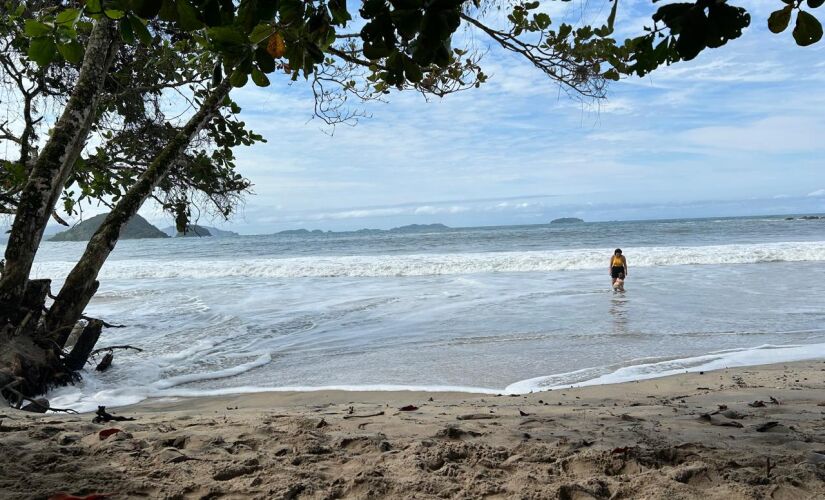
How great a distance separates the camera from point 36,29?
1.95 meters

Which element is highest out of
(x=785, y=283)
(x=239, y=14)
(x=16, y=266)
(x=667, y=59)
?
(x=239, y=14)

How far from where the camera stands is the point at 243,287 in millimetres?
17734

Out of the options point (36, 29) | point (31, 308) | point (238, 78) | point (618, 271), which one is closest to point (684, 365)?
point (238, 78)

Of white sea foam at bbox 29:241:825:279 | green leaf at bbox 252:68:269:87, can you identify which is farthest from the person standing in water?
green leaf at bbox 252:68:269:87

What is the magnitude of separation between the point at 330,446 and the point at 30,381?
4301mm

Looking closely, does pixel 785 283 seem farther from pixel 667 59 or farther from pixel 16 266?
pixel 16 266

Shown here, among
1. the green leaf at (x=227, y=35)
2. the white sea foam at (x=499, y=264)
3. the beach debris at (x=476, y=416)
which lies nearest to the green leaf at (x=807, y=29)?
the green leaf at (x=227, y=35)

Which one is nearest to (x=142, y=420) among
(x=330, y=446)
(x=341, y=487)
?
(x=330, y=446)

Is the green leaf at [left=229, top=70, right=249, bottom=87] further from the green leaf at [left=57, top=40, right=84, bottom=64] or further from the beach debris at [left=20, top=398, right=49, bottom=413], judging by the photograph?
the beach debris at [left=20, top=398, right=49, bottom=413]

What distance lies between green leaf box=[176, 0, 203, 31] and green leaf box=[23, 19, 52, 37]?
0.50m

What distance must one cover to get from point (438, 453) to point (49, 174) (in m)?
4.79

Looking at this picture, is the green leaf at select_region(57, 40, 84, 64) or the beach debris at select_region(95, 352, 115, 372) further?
the beach debris at select_region(95, 352, 115, 372)

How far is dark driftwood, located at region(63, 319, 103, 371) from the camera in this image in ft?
21.7

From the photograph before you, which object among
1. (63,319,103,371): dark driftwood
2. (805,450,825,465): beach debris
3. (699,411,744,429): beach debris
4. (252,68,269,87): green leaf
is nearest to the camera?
(252,68,269,87): green leaf
